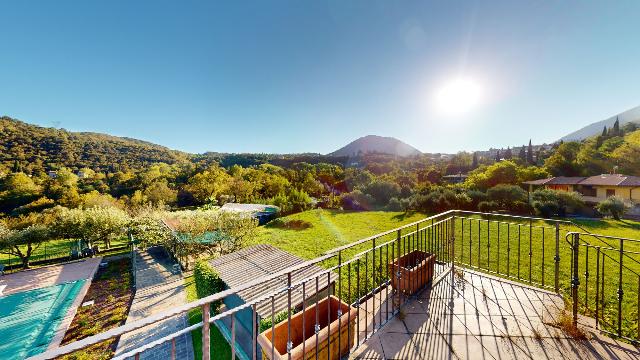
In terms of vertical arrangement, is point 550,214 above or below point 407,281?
below

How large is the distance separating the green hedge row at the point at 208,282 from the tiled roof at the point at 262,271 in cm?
17

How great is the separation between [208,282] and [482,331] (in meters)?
5.40

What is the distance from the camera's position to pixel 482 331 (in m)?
2.83

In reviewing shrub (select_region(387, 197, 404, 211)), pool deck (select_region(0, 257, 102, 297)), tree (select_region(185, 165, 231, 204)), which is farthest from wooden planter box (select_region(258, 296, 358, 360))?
tree (select_region(185, 165, 231, 204))

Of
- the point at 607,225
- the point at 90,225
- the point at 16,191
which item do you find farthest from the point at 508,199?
the point at 16,191

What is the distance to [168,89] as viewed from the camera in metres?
16.4

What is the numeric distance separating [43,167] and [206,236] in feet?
155

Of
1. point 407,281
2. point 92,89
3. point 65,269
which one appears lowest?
point 65,269

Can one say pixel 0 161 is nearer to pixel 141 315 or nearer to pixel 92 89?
pixel 92 89

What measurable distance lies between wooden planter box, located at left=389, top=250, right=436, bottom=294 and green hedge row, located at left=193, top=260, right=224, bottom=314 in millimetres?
3985

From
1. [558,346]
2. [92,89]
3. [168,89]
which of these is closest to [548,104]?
[558,346]

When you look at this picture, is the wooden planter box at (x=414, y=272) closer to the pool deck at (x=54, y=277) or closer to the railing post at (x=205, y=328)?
the railing post at (x=205, y=328)

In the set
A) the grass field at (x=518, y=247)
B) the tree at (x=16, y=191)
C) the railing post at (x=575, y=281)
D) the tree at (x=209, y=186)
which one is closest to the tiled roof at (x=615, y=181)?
the grass field at (x=518, y=247)

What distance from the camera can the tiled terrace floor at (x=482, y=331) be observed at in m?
2.50
